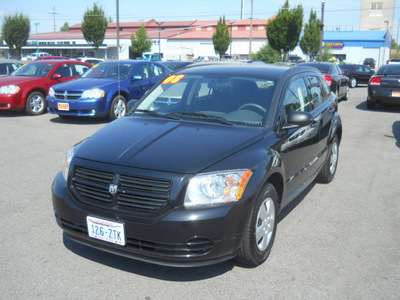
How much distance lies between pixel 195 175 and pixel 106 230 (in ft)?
2.58

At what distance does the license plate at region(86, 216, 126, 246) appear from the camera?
305 cm

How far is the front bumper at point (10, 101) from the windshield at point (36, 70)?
1.23 meters

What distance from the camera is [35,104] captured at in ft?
40.2

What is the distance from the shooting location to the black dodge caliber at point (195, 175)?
298 cm

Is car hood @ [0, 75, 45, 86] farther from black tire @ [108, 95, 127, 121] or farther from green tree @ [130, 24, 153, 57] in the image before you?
green tree @ [130, 24, 153, 57]

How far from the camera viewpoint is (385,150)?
27.3 ft

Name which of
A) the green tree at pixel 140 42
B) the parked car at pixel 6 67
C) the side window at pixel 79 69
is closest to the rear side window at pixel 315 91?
the side window at pixel 79 69

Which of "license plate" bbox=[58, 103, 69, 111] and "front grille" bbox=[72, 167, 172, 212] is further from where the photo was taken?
"license plate" bbox=[58, 103, 69, 111]

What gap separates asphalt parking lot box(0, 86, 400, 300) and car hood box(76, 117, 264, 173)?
3.00 ft

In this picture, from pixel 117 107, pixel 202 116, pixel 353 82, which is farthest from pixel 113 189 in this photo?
pixel 353 82

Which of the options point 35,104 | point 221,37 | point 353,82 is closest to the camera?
point 35,104

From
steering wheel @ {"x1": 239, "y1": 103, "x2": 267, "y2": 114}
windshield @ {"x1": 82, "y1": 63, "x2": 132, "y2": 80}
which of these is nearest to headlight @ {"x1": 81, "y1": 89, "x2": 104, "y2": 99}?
windshield @ {"x1": 82, "y1": 63, "x2": 132, "y2": 80}

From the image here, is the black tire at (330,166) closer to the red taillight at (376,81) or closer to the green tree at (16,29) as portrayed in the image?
the red taillight at (376,81)

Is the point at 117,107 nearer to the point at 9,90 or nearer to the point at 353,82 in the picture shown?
the point at 9,90
